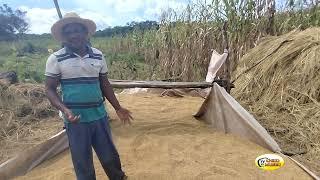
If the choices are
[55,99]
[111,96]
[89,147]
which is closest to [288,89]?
[111,96]

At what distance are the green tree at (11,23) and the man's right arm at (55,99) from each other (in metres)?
26.8

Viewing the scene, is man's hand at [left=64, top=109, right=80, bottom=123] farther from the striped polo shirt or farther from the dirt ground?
the dirt ground

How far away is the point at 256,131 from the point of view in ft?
14.6

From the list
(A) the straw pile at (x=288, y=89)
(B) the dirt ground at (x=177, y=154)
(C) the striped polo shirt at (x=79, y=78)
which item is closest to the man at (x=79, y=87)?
(C) the striped polo shirt at (x=79, y=78)

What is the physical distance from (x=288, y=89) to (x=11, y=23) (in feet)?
92.1

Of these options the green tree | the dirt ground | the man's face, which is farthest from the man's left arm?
the green tree

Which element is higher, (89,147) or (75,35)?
(75,35)

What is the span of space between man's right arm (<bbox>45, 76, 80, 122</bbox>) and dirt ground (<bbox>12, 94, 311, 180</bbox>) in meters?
1.02

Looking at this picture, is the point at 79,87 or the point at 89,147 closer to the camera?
the point at 79,87

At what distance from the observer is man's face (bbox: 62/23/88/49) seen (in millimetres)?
2949

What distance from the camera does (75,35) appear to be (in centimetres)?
296

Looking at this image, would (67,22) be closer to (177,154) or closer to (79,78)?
(79,78)

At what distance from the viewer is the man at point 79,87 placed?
2918 mm

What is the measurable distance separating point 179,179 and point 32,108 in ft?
11.1
